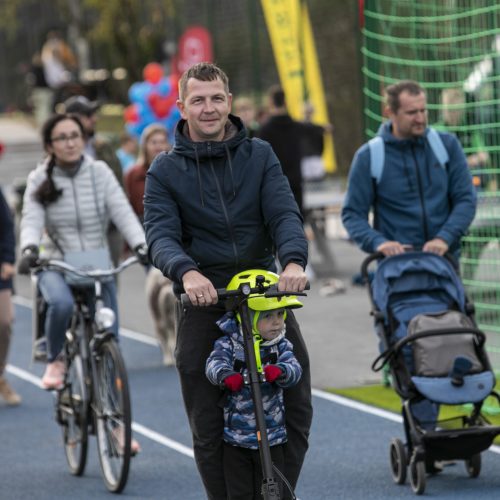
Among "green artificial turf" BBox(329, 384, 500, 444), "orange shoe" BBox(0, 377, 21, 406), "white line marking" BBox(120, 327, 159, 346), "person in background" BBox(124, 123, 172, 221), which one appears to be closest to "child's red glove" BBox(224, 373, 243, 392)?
"green artificial turf" BBox(329, 384, 500, 444)

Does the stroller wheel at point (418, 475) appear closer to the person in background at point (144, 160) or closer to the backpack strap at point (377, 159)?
the backpack strap at point (377, 159)

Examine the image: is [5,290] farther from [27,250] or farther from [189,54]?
[189,54]

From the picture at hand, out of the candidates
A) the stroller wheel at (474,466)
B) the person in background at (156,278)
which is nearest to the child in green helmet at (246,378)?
the stroller wheel at (474,466)

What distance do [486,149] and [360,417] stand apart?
2096mm

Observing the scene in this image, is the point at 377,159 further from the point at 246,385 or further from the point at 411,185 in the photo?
the point at 246,385

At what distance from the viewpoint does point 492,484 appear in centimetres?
830

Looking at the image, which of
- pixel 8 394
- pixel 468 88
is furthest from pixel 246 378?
pixel 8 394

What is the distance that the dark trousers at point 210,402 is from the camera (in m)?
6.35

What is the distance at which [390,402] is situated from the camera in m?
11.0

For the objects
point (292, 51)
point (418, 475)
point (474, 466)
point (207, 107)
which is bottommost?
point (474, 466)

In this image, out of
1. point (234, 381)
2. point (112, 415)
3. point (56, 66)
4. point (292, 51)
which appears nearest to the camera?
point (234, 381)

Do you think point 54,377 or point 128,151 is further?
point 128,151

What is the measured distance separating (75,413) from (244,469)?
122 inches

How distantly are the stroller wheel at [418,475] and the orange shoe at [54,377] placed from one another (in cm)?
235
